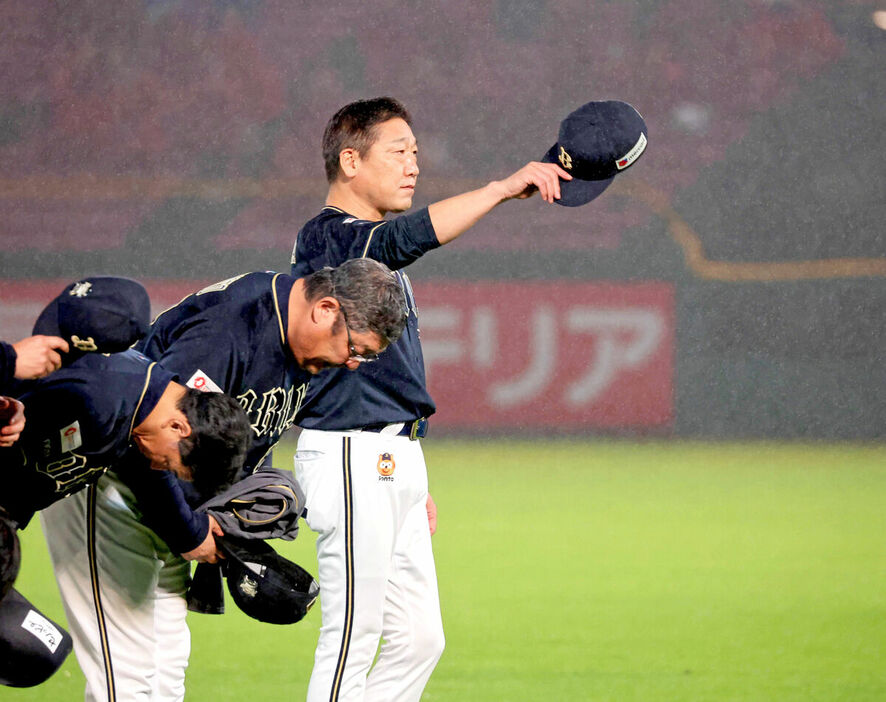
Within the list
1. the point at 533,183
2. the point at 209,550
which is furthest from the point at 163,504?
the point at 533,183

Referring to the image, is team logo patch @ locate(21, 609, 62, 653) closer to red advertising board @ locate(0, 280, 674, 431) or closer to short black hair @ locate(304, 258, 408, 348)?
short black hair @ locate(304, 258, 408, 348)

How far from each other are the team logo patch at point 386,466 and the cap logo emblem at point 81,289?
80 centimetres

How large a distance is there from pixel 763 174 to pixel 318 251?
8.91 metres

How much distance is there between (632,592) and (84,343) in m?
3.04

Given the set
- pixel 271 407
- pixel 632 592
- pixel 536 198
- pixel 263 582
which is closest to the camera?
pixel 271 407

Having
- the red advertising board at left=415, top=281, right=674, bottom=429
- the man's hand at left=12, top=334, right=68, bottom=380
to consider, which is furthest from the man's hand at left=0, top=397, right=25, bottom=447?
the red advertising board at left=415, top=281, right=674, bottom=429

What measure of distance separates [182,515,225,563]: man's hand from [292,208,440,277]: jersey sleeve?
639mm

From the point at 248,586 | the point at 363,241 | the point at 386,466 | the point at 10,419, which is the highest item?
the point at 363,241

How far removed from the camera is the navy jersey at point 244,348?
2.34 meters

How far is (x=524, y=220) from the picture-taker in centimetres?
1053

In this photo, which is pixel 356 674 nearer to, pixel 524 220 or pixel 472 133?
pixel 524 220

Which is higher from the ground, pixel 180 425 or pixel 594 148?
pixel 594 148

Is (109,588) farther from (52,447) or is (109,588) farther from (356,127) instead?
(356,127)

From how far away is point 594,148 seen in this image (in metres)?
2.61
